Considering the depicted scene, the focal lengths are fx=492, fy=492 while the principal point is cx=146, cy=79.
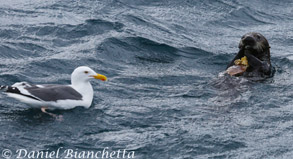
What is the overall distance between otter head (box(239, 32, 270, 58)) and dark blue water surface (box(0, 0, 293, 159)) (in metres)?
0.63

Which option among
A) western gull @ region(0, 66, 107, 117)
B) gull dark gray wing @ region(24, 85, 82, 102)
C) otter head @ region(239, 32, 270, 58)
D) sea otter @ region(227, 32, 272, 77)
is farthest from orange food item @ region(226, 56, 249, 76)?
gull dark gray wing @ region(24, 85, 82, 102)

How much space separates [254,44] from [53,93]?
4581mm

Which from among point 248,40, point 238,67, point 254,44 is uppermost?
point 248,40

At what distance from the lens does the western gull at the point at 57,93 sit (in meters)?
7.61

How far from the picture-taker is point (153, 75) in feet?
33.4

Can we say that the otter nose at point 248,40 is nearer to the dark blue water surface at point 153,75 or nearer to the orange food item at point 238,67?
the orange food item at point 238,67

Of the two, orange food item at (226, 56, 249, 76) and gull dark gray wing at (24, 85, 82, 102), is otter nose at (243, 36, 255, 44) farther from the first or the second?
gull dark gray wing at (24, 85, 82, 102)

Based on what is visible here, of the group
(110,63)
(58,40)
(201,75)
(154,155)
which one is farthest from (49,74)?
(154,155)

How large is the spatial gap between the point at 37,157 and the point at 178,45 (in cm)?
660

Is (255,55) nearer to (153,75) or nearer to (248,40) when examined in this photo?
(248,40)

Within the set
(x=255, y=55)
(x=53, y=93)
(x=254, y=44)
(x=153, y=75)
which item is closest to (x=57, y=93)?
(x=53, y=93)

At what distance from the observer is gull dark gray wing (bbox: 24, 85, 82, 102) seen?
7633mm

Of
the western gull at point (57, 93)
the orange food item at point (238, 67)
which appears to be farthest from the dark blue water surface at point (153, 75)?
the orange food item at point (238, 67)

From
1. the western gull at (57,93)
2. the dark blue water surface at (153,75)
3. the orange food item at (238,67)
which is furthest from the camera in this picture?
the orange food item at (238,67)
